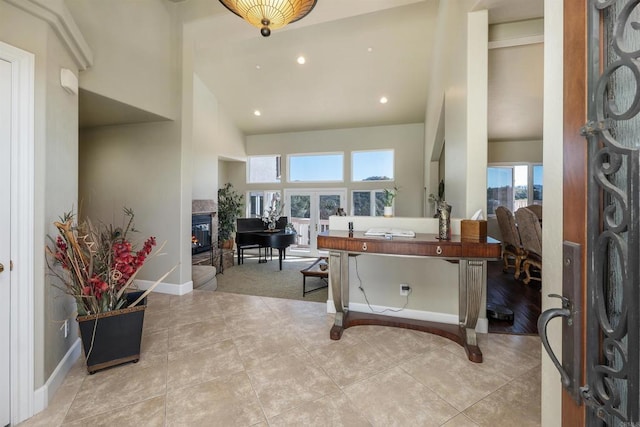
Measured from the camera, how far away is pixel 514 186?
261 inches

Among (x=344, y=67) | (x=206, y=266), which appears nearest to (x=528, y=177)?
(x=344, y=67)

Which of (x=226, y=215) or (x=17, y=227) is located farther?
(x=226, y=215)

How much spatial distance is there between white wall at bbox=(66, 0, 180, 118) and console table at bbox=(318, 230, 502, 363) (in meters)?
2.73

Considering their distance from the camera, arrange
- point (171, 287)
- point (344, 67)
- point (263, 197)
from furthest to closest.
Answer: point (263, 197), point (344, 67), point (171, 287)

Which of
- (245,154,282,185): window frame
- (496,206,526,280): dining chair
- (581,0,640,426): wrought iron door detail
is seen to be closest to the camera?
(581,0,640,426): wrought iron door detail

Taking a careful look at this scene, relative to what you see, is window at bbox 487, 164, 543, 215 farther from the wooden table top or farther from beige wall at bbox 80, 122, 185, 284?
beige wall at bbox 80, 122, 185, 284

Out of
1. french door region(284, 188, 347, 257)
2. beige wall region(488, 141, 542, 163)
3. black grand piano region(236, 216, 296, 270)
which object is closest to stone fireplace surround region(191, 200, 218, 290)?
black grand piano region(236, 216, 296, 270)

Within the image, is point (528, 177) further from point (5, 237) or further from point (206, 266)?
point (5, 237)

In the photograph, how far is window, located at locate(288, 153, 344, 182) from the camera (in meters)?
7.46

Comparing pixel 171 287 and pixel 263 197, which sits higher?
pixel 263 197

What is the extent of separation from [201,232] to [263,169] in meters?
2.79

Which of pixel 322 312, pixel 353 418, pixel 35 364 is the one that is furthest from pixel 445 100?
pixel 35 364

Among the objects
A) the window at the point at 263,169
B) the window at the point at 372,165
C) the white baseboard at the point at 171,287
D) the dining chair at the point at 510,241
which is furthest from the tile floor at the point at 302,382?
the window at the point at 263,169

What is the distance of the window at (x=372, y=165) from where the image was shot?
7.13 meters
